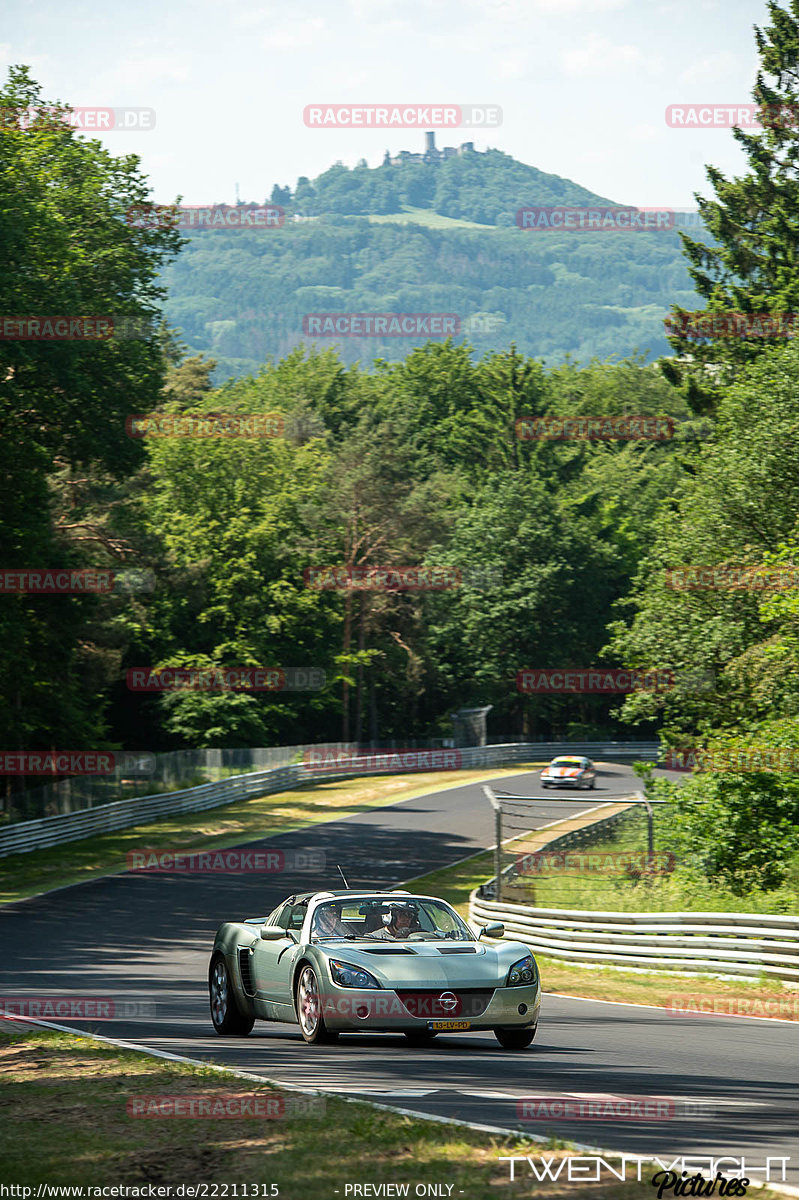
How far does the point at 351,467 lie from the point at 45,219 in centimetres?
4161

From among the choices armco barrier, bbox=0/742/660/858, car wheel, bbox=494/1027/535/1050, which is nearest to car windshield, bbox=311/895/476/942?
car wheel, bbox=494/1027/535/1050

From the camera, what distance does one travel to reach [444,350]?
107500mm

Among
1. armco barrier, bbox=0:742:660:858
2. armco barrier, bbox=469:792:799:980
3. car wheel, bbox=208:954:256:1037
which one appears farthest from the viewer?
armco barrier, bbox=0:742:660:858

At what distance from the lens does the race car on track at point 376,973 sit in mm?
10617

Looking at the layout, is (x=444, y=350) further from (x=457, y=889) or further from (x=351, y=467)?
(x=457, y=889)

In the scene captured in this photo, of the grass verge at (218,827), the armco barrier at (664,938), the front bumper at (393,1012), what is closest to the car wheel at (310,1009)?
the front bumper at (393,1012)

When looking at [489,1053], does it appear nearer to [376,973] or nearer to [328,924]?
[376,973]

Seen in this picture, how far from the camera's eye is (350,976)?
10703 mm

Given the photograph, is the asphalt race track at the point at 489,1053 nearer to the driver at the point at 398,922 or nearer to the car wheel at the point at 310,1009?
the car wheel at the point at 310,1009

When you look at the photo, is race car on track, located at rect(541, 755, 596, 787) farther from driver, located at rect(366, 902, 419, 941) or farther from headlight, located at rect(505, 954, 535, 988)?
headlight, located at rect(505, 954, 535, 988)

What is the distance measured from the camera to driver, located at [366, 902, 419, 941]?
11734 millimetres

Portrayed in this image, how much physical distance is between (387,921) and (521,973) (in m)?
1.38

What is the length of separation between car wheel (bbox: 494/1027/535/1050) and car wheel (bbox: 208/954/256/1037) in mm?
2481

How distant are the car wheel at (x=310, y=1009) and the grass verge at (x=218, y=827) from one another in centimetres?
2059
